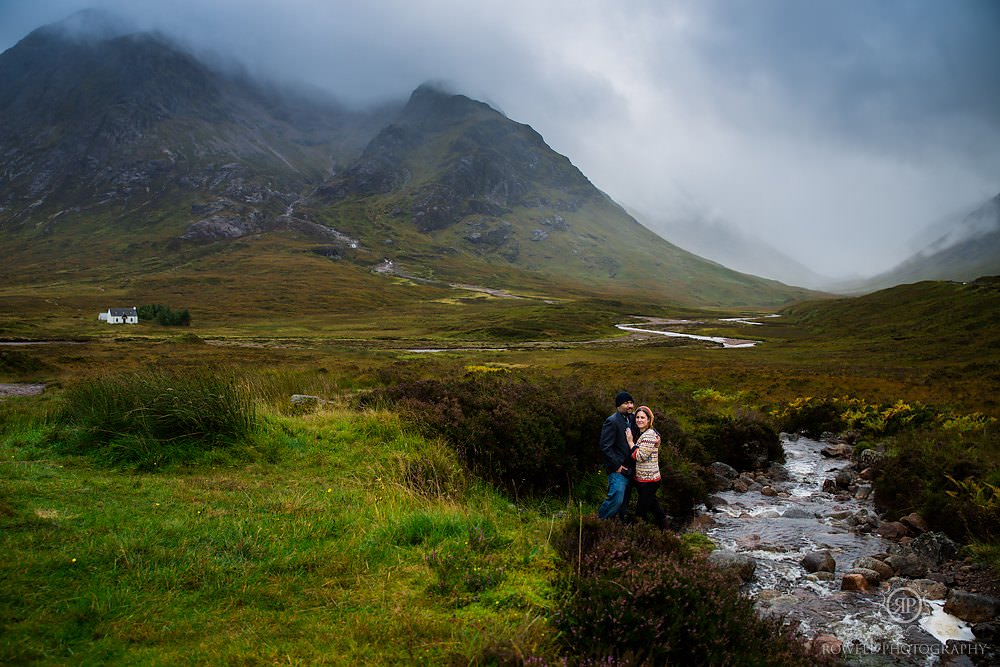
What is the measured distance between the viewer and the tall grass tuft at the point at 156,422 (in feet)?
34.6

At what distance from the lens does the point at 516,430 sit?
507 inches

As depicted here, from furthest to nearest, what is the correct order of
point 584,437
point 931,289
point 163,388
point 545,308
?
1. point 545,308
2. point 931,289
3. point 584,437
4. point 163,388

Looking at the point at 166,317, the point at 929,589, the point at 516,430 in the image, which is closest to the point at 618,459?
the point at 516,430

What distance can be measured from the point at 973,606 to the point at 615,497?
5.52m

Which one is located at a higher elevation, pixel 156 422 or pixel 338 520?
pixel 156 422

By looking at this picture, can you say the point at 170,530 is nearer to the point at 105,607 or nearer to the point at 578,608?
the point at 105,607

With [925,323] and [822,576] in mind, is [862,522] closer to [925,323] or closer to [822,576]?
[822,576]

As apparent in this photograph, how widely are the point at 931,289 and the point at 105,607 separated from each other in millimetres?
123219

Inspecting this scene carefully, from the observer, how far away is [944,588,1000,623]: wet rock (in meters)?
7.75

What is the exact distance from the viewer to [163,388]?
11.9 m

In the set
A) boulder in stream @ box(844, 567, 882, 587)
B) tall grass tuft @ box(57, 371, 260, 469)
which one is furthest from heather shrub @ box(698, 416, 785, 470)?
tall grass tuft @ box(57, 371, 260, 469)

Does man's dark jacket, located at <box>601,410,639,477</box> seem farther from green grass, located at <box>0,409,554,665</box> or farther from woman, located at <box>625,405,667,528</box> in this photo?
green grass, located at <box>0,409,554,665</box>

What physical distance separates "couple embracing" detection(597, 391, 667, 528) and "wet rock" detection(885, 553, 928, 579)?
4349mm

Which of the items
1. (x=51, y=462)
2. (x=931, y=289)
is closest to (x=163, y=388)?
(x=51, y=462)
